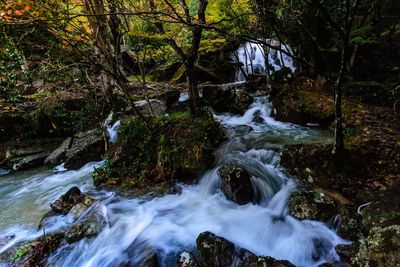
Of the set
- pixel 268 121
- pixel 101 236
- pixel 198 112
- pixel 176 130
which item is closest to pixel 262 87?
pixel 268 121

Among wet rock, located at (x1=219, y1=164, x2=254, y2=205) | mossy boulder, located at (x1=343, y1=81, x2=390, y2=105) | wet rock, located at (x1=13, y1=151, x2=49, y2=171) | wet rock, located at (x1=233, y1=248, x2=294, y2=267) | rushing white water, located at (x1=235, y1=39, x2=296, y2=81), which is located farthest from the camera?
rushing white water, located at (x1=235, y1=39, x2=296, y2=81)

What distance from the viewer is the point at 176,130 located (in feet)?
23.1

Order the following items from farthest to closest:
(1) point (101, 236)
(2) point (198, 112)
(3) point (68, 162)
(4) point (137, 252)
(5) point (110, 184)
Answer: (3) point (68, 162) < (2) point (198, 112) < (5) point (110, 184) < (1) point (101, 236) < (4) point (137, 252)

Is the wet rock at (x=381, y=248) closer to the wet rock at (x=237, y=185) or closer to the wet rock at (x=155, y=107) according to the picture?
the wet rock at (x=237, y=185)

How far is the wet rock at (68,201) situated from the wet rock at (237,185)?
9.48 feet

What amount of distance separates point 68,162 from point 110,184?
2626 millimetres

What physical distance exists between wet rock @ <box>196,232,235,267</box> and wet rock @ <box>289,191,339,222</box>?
1.39 meters

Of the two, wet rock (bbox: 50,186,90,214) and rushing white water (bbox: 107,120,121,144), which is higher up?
rushing white water (bbox: 107,120,121,144)

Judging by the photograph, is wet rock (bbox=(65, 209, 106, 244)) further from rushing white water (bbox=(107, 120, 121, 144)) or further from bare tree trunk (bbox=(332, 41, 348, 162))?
bare tree trunk (bbox=(332, 41, 348, 162))

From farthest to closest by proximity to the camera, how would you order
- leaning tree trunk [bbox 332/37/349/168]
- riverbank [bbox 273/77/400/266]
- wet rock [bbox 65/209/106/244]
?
wet rock [bbox 65/209/106/244] → leaning tree trunk [bbox 332/37/349/168] → riverbank [bbox 273/77/400/266]

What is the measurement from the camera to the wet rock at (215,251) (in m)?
4.11

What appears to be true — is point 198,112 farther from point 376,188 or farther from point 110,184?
point 376,188

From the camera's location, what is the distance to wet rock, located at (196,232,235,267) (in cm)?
411

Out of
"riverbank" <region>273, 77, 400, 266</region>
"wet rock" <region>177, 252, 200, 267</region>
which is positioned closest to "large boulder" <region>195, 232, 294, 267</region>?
"wet rock" <region>177, 252, 200, 267</region>
